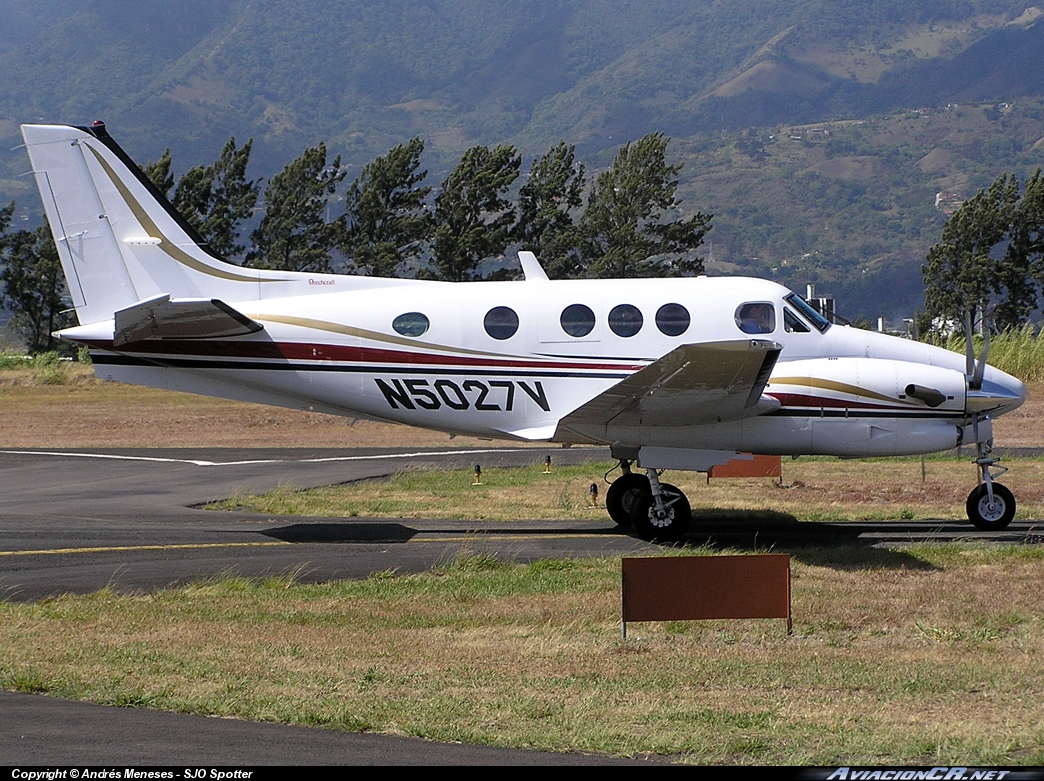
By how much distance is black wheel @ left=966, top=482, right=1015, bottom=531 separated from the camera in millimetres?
18172

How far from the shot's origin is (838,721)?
343 inches

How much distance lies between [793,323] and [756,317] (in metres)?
0.56

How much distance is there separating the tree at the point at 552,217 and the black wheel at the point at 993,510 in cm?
4911

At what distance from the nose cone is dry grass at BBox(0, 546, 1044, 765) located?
3.42 metres

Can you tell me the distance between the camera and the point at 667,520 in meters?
17.7

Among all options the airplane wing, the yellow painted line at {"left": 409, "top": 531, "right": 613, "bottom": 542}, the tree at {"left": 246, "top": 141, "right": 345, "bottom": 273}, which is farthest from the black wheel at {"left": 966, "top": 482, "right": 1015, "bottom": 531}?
the tree at {"left": 246, "top": 141, "right": 345, "bottom": 273}

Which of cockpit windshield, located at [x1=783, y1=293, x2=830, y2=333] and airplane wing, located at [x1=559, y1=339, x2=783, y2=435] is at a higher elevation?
cockpit windshield, located at [x1=783, y1=293, x2=830, y2=333]

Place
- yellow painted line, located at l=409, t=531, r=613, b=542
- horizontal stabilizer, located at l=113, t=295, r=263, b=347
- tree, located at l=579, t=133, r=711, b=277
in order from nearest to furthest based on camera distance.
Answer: horizontal stabilizer, located at l=113, t=295, r=263, b=347 < yellow painted line, located at l=409, t=531, r=613, b=542 < tree, located at l=579, t=133, r=711, b=277

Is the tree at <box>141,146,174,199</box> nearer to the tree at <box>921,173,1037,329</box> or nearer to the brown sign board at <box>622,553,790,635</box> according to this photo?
the tree at <box>921,173,1037,329</box>

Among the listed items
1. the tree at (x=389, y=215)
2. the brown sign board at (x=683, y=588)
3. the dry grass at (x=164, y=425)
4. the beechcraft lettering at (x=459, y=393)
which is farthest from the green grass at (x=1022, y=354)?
the brown sign board at (x=683, y=588)

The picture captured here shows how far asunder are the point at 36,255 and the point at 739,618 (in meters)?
86.8

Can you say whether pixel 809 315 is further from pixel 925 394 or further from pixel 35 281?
pixel 35 281

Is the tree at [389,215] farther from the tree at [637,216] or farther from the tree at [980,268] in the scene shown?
the tree at [980,268]

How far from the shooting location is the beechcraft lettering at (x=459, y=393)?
59.9ft
